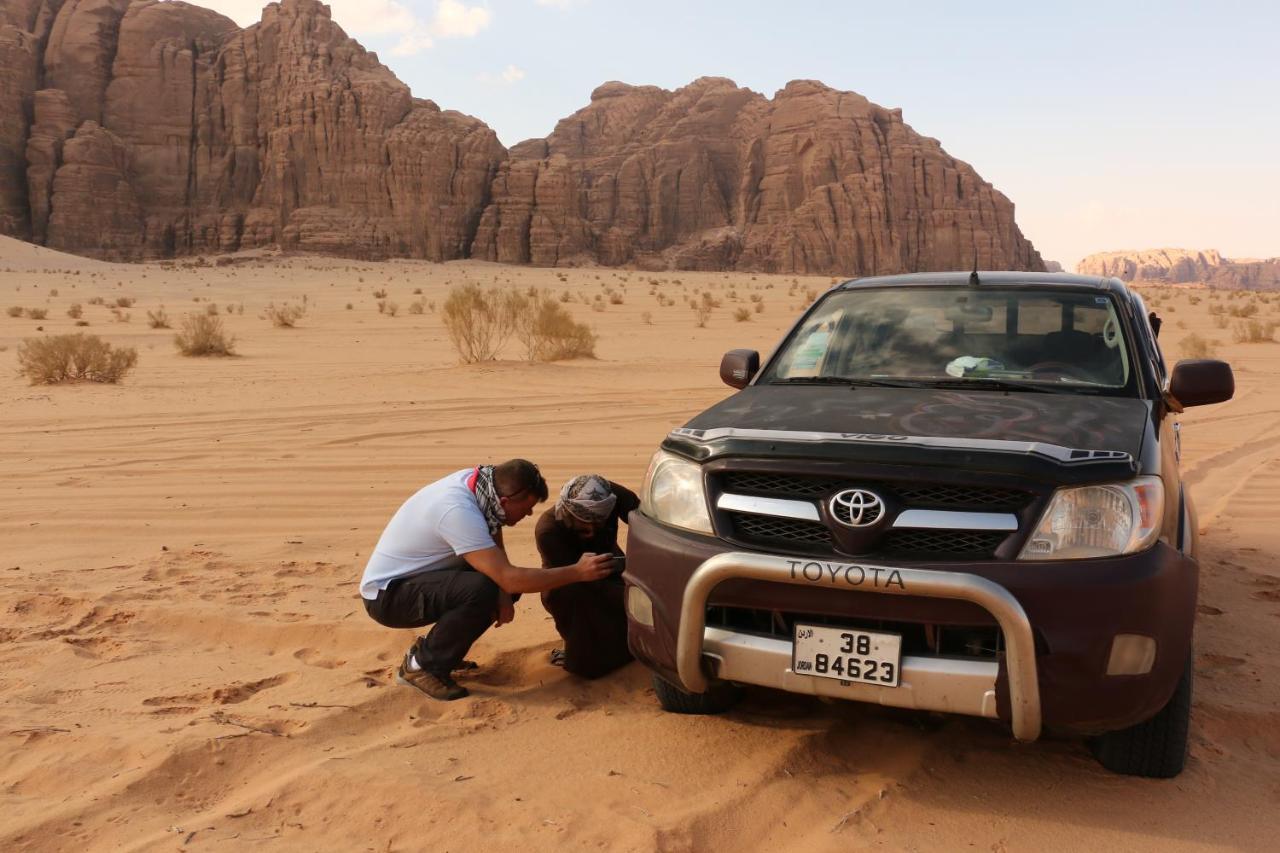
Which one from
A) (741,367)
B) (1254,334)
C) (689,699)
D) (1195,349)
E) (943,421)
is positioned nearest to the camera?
(943,421)

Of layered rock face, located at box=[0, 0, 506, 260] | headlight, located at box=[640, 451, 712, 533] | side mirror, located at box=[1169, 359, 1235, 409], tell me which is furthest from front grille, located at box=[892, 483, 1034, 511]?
layered rock face, located at box=[0, 0, 506, 260]

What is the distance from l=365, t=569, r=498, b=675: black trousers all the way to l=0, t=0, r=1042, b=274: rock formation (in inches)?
3331

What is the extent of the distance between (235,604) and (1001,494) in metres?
4.06

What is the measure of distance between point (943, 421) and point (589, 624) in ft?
5.90

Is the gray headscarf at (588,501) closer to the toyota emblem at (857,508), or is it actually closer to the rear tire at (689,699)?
the rear tire at (689,699)

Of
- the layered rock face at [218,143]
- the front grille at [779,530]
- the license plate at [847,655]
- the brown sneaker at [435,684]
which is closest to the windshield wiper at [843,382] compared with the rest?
the front grille at [779,530]

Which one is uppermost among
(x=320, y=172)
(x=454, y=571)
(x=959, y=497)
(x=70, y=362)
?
(x=320, y=172)

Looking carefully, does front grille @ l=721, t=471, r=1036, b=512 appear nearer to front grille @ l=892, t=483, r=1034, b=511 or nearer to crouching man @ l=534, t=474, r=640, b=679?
front grille @ l=892, t=483, r=1034, b=511

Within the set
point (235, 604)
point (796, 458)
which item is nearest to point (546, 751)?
point (796, 458)

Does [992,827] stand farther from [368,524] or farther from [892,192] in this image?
[892,192]

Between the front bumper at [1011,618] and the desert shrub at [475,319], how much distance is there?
46.1ft

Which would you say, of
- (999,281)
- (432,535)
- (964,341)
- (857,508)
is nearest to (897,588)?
(857,508)

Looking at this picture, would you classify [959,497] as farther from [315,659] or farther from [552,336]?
[552,336]

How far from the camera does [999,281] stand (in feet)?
16.5
